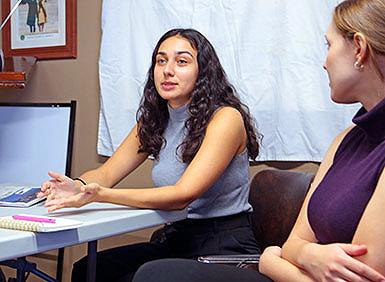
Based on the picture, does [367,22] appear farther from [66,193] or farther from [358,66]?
[66,193]

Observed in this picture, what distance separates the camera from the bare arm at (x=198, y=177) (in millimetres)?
1571

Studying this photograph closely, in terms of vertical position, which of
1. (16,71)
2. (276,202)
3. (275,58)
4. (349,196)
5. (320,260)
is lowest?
(276,202)

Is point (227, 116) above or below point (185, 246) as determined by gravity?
above

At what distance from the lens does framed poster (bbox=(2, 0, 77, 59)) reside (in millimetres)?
2723

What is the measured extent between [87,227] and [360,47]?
0.73 meters

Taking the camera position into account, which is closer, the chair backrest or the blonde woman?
the blonde woman

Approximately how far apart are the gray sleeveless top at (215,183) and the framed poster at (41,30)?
3.31 ft

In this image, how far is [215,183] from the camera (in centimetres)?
183

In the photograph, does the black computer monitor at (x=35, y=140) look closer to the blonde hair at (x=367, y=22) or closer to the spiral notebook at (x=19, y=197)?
the spiral notebook at (x=19, y=197)

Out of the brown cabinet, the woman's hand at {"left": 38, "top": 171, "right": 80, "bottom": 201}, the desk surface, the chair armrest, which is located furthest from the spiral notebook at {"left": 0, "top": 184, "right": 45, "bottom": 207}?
the brown cabinet

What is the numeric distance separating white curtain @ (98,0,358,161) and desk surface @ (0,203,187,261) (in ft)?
2.04

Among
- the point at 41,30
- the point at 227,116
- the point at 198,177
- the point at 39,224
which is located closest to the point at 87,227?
the point at 39,224

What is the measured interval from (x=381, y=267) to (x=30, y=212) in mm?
933

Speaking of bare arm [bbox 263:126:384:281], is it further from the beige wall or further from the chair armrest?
the beige wall
